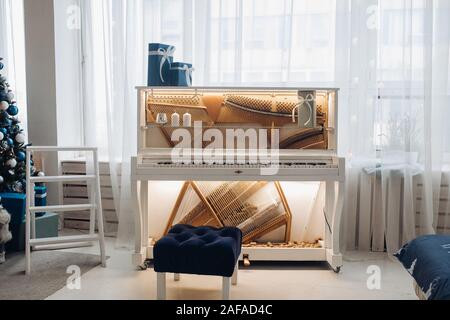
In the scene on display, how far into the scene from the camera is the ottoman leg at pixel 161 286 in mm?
2676

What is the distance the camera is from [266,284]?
121 inches

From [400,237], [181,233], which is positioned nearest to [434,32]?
[400,237]

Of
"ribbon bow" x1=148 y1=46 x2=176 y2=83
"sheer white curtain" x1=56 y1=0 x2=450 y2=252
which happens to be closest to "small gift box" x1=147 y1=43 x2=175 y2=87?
"ribbon bow" x1=148 y1=46 x2=176 y2=83

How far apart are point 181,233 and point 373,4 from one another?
2.35m

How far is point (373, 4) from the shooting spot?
3.62 meters

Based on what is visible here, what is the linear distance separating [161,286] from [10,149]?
6.49 ft

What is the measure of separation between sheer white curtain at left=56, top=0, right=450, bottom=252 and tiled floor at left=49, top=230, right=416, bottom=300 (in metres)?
0.60

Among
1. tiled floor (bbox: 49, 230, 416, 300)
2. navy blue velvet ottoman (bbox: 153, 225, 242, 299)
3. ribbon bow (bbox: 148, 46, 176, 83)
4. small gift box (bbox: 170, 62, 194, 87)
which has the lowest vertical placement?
Answer: tiled floor (bbox: 49, 230, 416, 300)

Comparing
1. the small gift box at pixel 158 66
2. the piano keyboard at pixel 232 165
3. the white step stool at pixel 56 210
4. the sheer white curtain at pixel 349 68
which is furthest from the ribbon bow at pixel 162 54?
the white step stool at pixel 56 210

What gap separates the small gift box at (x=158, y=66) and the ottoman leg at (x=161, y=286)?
1421 millimetres

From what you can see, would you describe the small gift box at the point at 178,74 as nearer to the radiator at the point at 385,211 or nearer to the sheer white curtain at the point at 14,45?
the radiator at the point at 385,211

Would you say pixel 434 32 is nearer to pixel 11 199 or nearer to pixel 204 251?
pixel 204 251

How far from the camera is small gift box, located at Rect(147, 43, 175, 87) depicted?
338 cm

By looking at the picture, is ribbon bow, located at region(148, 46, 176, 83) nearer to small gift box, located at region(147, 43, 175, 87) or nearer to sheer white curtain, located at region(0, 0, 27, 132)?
small gift box, located at region(147, 43, 175, 87)
